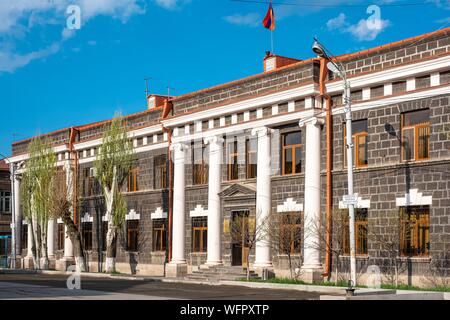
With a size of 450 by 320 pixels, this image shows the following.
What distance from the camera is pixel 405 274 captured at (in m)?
27.7

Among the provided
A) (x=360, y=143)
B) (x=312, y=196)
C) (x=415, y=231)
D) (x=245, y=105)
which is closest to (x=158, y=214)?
(x=245, y=105)

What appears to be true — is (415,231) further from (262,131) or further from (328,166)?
(262,131)

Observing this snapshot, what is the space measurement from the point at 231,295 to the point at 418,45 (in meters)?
11.0

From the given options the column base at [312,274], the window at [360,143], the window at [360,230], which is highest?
the window at [360,143]

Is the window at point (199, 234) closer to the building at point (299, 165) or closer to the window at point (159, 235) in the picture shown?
the building at point (299, 165)

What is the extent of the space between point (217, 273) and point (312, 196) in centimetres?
683

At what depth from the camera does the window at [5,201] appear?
2422 inches

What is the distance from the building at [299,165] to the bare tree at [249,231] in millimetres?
286

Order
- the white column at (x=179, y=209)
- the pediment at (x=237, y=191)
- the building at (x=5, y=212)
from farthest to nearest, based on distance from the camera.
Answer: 1. the building at (x=5, y=212)
2. the white column at (x=179, y=209)
3. the pediment at (x=237, y=191)

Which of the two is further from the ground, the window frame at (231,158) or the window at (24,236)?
the window frame at (231,158)

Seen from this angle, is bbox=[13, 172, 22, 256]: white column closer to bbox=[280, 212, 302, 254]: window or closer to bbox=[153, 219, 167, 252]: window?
bbox=[153, 219, 167, 252]: window

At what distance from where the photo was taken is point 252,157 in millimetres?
35250

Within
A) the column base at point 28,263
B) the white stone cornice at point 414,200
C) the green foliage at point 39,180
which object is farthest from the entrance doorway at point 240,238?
the column base at point 28,263
